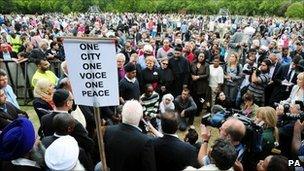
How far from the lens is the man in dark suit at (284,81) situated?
9.16 meters

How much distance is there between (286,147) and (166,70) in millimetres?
4452

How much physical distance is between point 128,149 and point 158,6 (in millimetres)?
64648

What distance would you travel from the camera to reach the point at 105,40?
4043 millimetres

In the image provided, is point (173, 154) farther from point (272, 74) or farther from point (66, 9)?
point (66, 9)

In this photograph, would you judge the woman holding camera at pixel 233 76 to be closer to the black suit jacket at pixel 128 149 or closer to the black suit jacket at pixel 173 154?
the black suit jacket at pixel 173 154

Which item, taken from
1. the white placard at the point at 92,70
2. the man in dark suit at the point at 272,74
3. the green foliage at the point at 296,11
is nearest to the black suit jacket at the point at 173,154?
the white placard at the point at 92,70

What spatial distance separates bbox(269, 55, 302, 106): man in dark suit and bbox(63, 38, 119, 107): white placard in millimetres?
5940

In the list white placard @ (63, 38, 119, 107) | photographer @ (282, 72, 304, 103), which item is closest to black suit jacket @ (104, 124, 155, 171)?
white placard @ (63, 38, 119, 107)

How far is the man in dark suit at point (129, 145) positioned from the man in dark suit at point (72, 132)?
1.04 ft

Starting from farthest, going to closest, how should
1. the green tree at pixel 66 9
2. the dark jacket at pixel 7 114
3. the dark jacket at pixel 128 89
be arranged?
the green tree at pixel 66 9
the dark jacket at pixel 128 89
the dark jacket at pixel 7 114

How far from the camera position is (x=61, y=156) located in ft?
11.9

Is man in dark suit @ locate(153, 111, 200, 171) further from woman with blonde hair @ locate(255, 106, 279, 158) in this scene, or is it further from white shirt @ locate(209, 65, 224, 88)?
white shirt @ locate(209, 65, 224, 88)

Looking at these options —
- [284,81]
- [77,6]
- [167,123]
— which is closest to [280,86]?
[284,81]

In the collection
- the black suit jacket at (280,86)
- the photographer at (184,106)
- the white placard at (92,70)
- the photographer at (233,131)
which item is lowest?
the photographer at (184,106)
